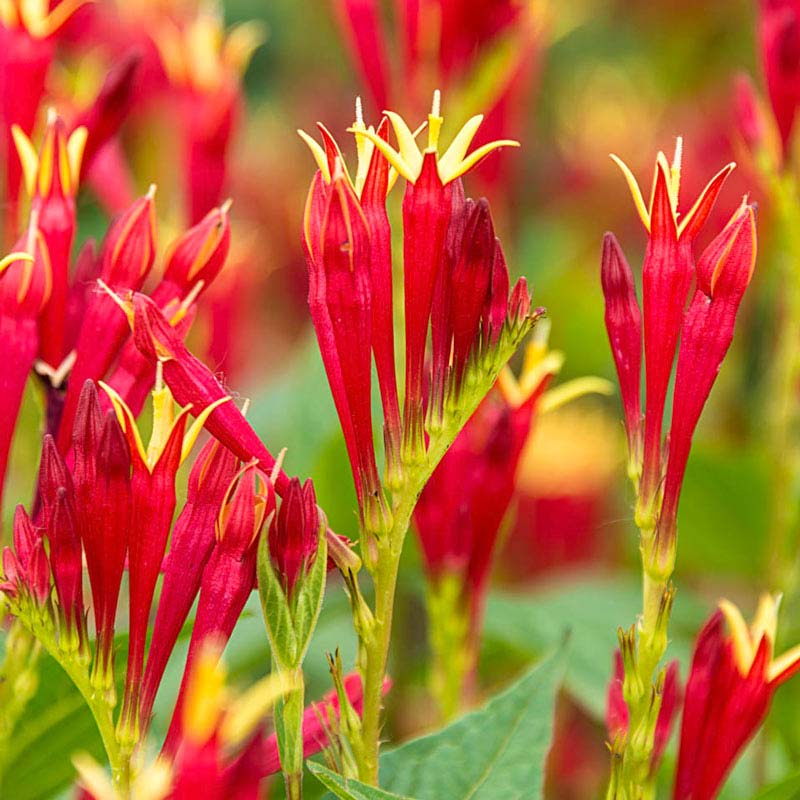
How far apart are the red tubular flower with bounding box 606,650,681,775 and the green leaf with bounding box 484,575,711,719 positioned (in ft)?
0.99

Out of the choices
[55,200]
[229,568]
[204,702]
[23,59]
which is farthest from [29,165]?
[204,702]

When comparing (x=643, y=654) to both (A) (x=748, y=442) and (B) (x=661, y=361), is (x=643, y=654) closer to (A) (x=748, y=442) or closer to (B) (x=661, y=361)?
(B) (x=661, y=361)

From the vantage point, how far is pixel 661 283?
568 mm

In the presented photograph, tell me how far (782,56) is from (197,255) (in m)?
0.45

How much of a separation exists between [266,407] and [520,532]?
32cm

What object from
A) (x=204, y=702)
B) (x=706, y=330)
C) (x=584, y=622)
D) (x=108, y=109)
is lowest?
(x=584, y=622)

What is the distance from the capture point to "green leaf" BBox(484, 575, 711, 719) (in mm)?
974

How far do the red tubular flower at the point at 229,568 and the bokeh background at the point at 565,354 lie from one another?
0.09 meters

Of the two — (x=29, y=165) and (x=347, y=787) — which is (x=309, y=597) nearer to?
(x=347, y=787)

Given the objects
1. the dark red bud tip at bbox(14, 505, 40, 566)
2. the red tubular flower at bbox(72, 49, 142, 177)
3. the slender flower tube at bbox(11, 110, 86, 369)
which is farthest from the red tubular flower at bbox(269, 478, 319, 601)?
the red tubular flower at bbox(72, 49, 142, 177)

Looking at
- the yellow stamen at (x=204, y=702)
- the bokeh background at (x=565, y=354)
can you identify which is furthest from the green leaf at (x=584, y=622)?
the yellow stamen at (x=204, y=702)

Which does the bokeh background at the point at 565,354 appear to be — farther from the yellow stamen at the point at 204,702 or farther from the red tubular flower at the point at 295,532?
the yellow stamen at the point at 204,702

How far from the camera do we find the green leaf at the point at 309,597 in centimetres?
51

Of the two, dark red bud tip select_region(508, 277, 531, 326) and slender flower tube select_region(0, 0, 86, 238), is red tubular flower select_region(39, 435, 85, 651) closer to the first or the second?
dark red bud tip select_region(508, 277, 531, 326)
